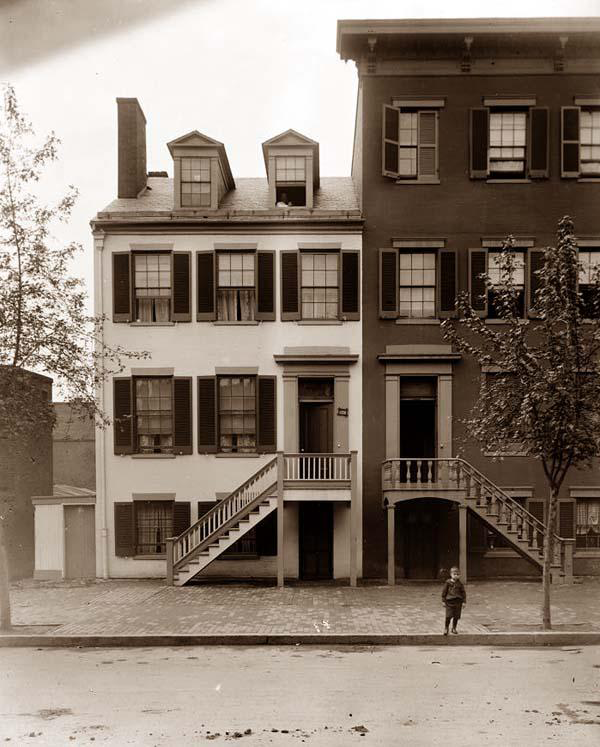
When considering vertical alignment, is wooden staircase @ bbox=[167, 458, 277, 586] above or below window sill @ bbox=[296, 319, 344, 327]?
below

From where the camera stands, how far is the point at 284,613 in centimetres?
1573

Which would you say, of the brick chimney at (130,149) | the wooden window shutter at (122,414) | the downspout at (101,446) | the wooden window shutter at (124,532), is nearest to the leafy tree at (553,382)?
the wooden window shutter at (122,414)

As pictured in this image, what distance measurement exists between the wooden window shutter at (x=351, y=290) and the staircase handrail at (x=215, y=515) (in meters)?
4.56

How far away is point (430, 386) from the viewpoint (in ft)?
67.9

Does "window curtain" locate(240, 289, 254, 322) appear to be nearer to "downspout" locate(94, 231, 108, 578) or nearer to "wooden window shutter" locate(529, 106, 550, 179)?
"downspout" locate(94, 231, 108, 578)

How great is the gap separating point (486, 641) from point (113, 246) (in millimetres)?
14209

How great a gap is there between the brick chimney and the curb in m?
13.7

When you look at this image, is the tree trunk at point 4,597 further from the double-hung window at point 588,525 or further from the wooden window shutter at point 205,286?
the double-hung window at point 588,525

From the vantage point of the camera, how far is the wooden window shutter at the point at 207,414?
20641 millimetres

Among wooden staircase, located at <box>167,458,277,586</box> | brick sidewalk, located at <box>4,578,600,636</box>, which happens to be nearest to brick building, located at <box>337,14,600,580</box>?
brick sidewalk, located at <box>4,578,600,636</box>

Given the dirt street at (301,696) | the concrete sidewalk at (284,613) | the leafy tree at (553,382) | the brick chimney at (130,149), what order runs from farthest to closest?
the brick chimney at (130,149), the leafy tree at (553,382), the concrete sidewalk at (284,613), the dirt street at (301,696)

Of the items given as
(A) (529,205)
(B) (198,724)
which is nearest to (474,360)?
(A) (529,205)

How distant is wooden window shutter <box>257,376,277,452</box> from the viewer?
67.4ft

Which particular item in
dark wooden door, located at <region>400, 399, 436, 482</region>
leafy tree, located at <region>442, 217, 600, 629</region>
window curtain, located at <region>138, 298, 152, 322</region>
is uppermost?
window curtain, located at <region>138, 298, 152, 322</region>
